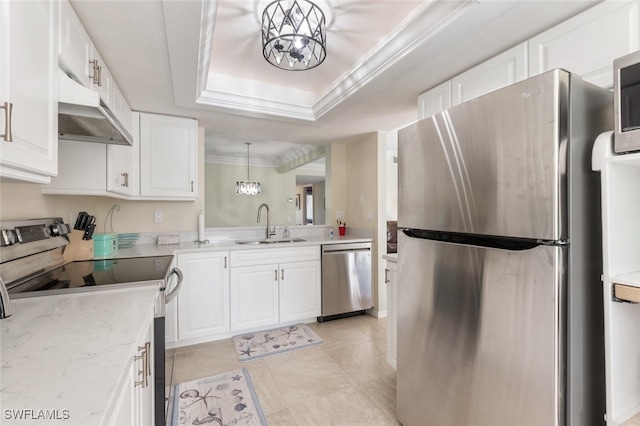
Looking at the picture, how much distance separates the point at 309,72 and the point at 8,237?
212 cm

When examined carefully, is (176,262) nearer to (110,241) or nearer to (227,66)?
(110,241)

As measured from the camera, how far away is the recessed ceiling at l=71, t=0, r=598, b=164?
4.50ft

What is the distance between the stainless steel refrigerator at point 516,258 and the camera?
951 millimetres

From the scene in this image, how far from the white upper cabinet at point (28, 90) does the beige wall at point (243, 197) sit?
4.52 m

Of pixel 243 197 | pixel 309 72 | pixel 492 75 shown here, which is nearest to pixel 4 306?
pixel 309 72

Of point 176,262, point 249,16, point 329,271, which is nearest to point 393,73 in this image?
point 249,16

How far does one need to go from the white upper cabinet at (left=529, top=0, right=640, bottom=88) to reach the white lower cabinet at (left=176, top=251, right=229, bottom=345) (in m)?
2.71

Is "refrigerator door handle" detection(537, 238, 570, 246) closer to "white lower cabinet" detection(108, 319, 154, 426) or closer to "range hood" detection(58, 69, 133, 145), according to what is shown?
"white lower cabinet" detection(108, 319, 154, 426)

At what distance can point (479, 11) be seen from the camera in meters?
1.34

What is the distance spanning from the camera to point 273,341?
8.90 ft

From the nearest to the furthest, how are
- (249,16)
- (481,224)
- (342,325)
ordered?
(481,224)
(249,16)
(342,325)

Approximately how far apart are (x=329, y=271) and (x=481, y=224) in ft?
7.10

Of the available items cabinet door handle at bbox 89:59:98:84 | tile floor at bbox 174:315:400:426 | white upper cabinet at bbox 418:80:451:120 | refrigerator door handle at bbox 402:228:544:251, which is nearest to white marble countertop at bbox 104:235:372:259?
tile floor at bbox 174:315:400:426

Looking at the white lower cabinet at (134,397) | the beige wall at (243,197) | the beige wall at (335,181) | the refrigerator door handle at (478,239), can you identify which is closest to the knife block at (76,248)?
the white lower cabinet at (134,397)
